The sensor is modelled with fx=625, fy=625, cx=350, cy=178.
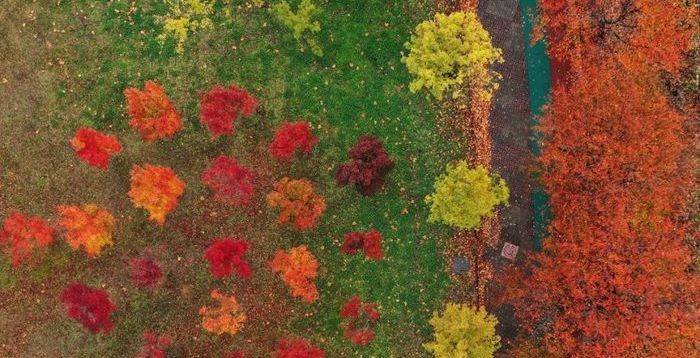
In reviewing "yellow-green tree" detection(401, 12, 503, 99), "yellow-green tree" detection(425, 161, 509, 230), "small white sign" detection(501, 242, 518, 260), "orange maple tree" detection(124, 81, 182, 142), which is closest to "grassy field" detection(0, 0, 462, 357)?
"orange maple tree" detection(124, 81, 182, 142)

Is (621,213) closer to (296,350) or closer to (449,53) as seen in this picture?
(449,53)

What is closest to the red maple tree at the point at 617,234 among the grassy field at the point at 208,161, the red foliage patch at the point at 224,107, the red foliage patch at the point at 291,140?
the grassy field at the point at 208,161

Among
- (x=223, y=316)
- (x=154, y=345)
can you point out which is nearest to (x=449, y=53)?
(x=223, y=316)

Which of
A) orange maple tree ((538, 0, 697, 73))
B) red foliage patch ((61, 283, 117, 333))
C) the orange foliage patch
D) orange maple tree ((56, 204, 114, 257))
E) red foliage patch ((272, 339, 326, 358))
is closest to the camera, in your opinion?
orange maple tree ((538, 0, 697, 73))

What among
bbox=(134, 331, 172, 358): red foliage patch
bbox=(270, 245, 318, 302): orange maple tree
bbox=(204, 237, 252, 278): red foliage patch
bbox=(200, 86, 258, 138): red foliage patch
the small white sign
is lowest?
bbox=(134, 331, 172, 358): red foliage patch

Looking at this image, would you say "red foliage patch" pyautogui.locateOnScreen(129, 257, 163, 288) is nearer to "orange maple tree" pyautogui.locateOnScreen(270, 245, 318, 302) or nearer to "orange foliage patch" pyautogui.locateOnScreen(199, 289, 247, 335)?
"orange foliage patch" pyautogui.locateOnScreen(199, 289, 247, 335)

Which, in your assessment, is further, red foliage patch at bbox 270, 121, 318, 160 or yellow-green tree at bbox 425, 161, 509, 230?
red foliage patch at bbox 270, 121, 318, 160
